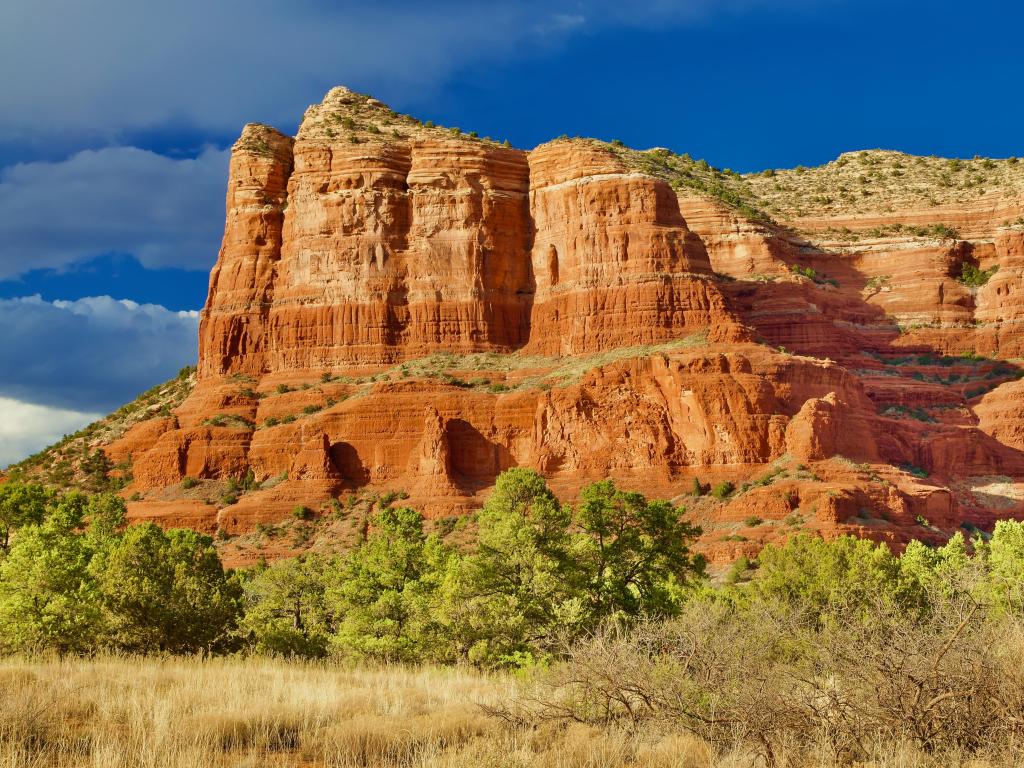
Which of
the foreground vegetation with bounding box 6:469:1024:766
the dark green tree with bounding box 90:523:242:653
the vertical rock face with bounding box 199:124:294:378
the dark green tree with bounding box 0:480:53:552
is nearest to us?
the foreground vegetation with bounding box 6:469:1024:766

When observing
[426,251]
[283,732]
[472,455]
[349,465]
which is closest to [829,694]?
[283,732]

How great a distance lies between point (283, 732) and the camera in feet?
50.9

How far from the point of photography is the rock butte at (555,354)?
8075 centimetres

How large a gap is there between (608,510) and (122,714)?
64.0 ft

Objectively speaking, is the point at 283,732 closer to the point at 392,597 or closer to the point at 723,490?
the point at 392,597

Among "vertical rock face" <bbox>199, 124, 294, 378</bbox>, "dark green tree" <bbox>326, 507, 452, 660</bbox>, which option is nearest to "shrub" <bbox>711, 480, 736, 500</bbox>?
"dark green tree" <bbox>326, 507, 452, 660</bbox>

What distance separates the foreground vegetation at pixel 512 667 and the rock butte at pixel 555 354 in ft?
129

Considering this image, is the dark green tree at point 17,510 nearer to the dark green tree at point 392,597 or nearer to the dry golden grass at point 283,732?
the dark green tree at point 392,597

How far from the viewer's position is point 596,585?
30266 mm

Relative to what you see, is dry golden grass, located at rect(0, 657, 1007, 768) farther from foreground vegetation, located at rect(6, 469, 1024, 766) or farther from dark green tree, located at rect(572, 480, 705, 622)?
dark green tree, located at rect(572, 480, 705, 622)

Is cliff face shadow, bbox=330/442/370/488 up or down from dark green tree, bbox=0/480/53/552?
up

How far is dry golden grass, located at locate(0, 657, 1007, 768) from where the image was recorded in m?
13.4

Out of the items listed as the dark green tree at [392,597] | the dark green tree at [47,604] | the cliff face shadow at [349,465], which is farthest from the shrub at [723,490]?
the dark green tree at [47,604]

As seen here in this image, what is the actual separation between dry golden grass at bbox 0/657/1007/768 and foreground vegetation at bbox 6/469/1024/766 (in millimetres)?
53
